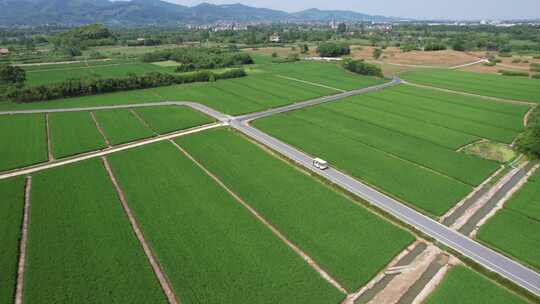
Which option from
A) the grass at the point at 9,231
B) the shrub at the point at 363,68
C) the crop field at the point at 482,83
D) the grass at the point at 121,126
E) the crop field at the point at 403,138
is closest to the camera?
the grass at the point at 9,231

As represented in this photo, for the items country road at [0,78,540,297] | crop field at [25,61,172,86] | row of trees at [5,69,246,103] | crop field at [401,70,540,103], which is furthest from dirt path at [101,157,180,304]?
crop field at [401,70,540,103]

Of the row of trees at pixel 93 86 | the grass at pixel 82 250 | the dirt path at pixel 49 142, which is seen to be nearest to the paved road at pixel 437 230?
the grass at pixel 82 250

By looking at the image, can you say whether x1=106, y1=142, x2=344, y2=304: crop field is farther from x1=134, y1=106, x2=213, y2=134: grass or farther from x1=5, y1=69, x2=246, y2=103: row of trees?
x1=5, y1=69, x2=246, y2=103: row of trees

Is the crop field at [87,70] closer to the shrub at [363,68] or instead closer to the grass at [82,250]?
the grass at [82,250]

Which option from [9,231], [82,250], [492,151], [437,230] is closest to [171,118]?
[9,231]

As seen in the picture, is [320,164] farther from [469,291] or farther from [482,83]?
[482,83]

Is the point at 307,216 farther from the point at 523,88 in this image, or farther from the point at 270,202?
the point at 523,88

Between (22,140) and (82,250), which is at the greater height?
(22,140)
